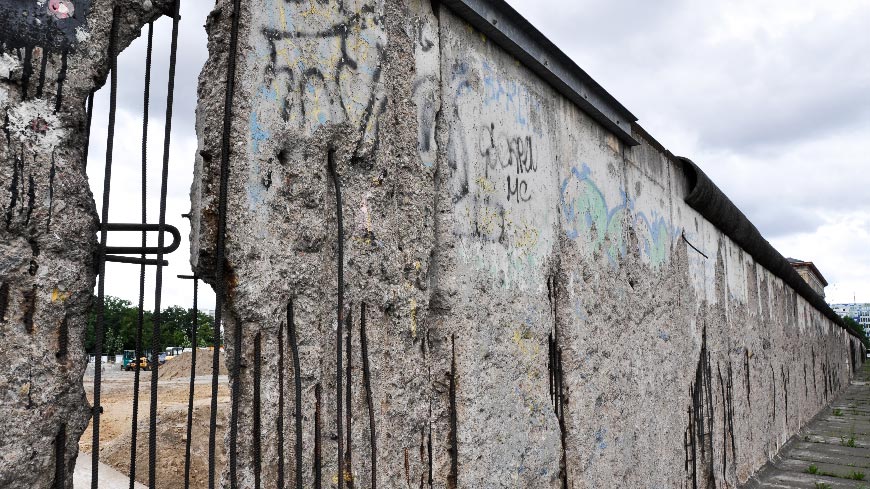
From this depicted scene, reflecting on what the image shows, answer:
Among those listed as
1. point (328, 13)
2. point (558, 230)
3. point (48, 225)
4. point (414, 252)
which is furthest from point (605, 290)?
point (48, 225)

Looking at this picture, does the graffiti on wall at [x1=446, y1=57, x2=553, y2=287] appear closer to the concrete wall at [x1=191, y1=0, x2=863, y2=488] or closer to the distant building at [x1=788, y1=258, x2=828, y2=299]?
the concrete wall at [x1=191, y1=0, x2=863, y2=488]

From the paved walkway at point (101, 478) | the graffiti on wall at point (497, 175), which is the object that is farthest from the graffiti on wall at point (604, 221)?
the paved walkway at point (101, 478)

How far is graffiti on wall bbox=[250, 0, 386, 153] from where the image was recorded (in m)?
1.57

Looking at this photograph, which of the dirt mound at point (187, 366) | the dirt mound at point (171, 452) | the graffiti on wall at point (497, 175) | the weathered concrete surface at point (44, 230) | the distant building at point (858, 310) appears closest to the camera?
the weathered concrete surface at point (44, 230)

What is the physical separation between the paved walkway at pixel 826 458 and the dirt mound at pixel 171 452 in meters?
5.08

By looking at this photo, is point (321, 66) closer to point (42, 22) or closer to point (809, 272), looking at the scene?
point (42, 22)

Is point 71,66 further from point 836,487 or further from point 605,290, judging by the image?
point 836,487

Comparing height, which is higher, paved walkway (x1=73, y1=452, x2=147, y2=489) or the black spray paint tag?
the black spray paint tag

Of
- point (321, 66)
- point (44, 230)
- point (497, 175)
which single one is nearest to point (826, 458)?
point (497, 175)

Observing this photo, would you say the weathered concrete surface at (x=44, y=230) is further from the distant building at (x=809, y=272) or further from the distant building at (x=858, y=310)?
the distant building at (x=858, y=310)

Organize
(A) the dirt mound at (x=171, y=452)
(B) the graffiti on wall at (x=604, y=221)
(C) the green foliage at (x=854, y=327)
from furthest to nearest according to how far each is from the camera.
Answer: (C) the green foliage at (x=854, y=327) < (A) the dirt mound at (x=171, y=452) < (B) the graffiti on wall at (x=604, y=221)

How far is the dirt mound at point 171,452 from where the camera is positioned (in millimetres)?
5901

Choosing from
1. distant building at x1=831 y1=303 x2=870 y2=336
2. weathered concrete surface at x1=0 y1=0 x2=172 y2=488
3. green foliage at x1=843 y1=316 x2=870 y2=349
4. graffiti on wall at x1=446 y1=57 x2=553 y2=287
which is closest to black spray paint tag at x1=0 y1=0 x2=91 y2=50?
weathered concrete surface at x1=0 y1=0 x2=172 y2=488

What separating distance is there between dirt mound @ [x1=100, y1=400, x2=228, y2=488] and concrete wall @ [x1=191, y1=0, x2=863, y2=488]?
377 centimetres
